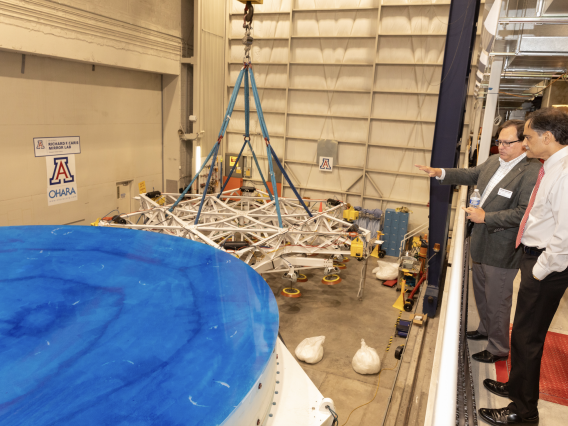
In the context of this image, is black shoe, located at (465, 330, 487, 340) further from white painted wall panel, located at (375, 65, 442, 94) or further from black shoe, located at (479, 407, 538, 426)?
white painted wall panel, located at (375, 65, 442, 94)

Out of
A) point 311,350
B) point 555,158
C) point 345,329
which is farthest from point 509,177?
point 345,329

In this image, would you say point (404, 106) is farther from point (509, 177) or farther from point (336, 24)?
point (509, 177)

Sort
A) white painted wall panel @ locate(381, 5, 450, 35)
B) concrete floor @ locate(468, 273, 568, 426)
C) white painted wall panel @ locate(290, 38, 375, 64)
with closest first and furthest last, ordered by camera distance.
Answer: concrete floor @ locate(468, 273, 568, 426), white painted wall panel @ locate(381, 5, 450, 35), white painted wall panel @ locate(290, 38, 375, 64)

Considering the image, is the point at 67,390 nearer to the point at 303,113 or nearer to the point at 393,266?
the point at 393,266

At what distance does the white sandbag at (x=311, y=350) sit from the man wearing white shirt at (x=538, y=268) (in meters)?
3.78

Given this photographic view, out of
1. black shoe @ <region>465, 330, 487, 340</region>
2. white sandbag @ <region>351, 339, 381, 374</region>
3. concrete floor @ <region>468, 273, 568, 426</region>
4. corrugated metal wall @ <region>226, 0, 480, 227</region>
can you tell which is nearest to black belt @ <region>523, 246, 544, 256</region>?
concrete floor @ <region>468, 273, 568, 426</region>

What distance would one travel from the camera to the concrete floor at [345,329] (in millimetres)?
5605

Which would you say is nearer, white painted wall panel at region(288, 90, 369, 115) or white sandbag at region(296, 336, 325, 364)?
white sandbag at region(296, 336, 325, 364)

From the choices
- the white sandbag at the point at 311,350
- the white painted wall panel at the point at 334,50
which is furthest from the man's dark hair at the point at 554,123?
the white painted wall panel at the point at 334,50

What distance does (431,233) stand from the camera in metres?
7.08

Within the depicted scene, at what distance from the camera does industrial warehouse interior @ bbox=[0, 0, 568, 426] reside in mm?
1475

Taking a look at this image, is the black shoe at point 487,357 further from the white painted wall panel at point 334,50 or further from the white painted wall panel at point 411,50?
the white painted wall panel at point 334,50

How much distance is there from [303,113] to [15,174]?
8.40 meters

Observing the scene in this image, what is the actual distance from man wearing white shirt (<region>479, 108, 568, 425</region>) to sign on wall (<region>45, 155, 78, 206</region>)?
31.3 feet
